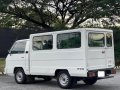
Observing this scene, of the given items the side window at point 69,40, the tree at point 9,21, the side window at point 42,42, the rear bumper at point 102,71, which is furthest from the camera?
the tree at point 9,21

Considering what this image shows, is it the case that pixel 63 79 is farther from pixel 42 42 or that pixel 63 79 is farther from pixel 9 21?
pixel 9 21

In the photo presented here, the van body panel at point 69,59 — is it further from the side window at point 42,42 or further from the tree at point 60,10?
the tree at point 60,10

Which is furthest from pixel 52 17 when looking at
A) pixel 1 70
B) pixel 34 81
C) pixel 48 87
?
pixel 48 87

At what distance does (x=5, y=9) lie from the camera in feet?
86.0

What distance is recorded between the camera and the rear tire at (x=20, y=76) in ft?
47.9

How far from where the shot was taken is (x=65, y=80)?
12875mm

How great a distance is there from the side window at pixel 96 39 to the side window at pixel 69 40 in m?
0.41

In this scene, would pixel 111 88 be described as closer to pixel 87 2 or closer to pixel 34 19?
pixel 87 2

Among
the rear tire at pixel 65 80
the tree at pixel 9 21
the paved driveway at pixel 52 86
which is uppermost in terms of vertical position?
the tree at pixel 9 21

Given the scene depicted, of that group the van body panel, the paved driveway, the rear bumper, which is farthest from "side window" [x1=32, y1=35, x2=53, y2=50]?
the rear bumper

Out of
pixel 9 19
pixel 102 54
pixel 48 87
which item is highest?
pixel 9 19

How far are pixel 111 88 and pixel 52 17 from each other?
17.2 metres

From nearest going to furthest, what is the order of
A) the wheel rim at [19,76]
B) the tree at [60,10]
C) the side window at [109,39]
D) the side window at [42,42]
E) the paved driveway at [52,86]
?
the paved driveway at [52,86] → the side window at [109,39] → the side window at [42,42] → the wheel rim at [19,76] → the tree at [60,10]

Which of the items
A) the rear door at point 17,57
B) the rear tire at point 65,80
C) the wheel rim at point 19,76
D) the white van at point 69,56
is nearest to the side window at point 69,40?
the white van at point 69,56
